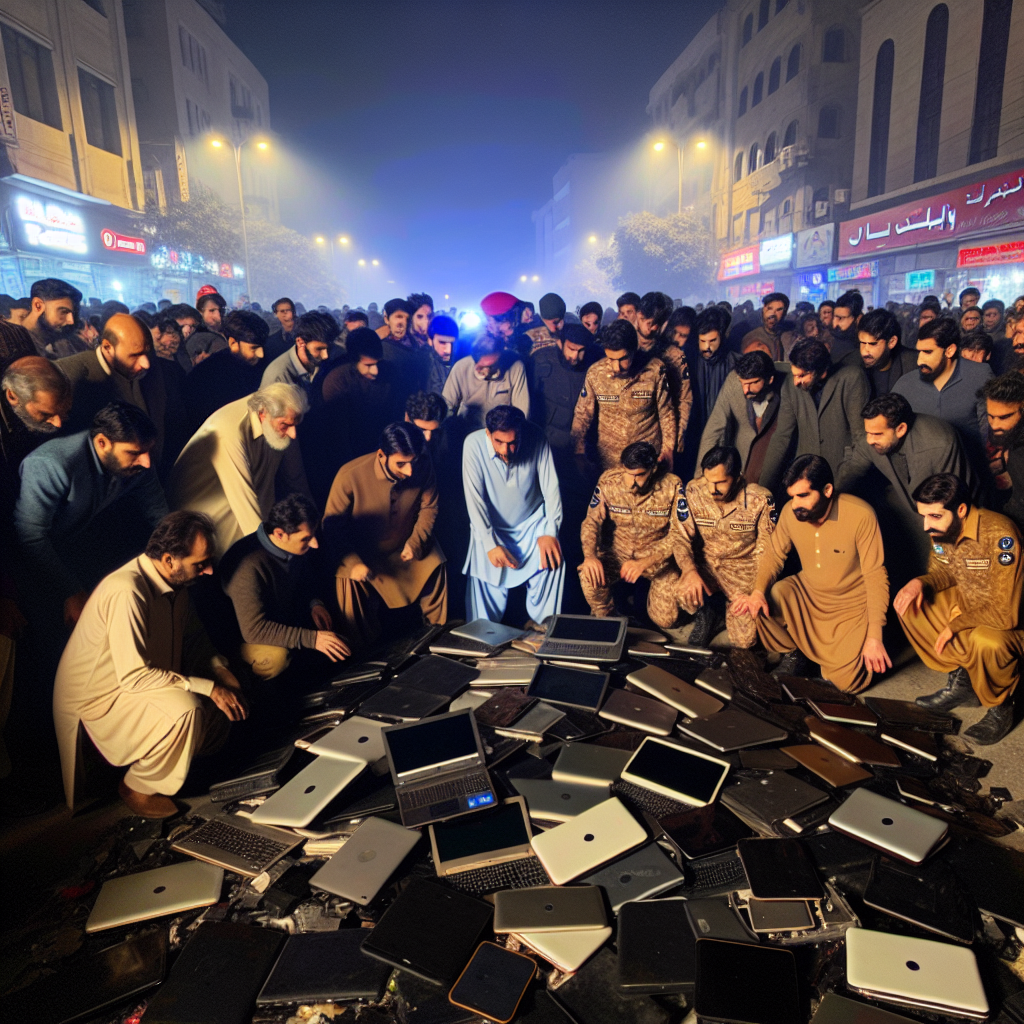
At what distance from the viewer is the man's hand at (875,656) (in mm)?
3402

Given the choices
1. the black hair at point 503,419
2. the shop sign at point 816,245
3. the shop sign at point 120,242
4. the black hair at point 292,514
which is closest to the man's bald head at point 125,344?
the black hair at point 292,514

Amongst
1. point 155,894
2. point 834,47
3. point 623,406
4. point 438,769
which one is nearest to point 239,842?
point 155,894

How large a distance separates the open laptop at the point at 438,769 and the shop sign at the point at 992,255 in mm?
13908

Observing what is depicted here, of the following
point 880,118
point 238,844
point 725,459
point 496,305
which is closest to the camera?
point 238,844

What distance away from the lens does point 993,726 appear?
124 inches

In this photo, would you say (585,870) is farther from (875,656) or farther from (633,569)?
(633,569)

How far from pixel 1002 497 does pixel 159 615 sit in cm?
512

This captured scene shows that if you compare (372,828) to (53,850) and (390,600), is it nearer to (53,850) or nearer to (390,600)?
(53,850)

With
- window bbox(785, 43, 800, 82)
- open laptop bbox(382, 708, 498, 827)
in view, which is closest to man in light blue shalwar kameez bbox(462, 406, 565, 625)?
open laptop bbox(382, 708, 498, 827)

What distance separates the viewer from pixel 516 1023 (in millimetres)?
1749

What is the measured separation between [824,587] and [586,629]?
1.39m

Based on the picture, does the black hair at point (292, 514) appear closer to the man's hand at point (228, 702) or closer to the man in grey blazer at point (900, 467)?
the man's hand at point (228, 702)

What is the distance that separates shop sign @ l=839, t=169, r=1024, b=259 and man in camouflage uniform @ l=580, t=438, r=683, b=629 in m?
11.9

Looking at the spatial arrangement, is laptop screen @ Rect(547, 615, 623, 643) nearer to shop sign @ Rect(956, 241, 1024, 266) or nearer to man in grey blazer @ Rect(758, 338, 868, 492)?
man in grey blazer @ Rect(758, 338, 868, 492)
